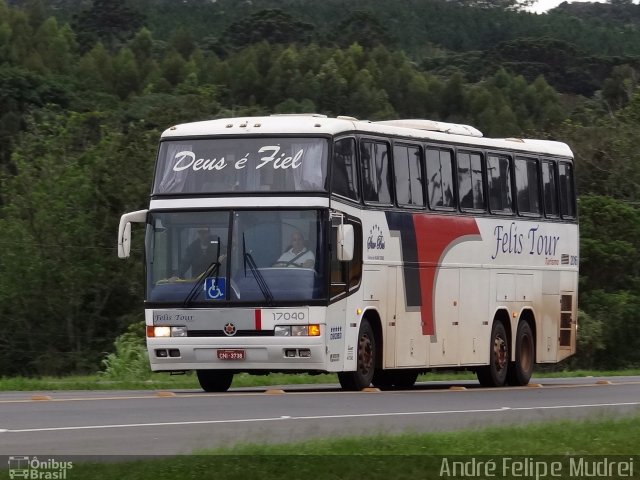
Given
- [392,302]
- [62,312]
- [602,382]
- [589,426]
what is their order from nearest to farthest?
[589,426], [392,302], [602,382], [62,312]

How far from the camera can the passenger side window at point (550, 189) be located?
28953 millimetres

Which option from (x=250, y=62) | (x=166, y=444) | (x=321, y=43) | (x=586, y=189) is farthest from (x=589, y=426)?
(x=321, y=43)

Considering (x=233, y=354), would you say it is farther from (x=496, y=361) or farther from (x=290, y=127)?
(x=496, y=361)

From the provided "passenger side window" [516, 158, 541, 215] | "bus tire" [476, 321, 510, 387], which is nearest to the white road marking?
"bus tire" [476, 321, 510, 387]

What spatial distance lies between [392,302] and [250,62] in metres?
144

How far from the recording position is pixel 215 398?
2038 centimetres

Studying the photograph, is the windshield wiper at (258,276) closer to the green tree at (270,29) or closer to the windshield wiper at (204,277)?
the windshield wiper at (204,277)

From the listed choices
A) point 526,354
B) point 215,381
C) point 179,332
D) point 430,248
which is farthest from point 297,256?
point 526,354

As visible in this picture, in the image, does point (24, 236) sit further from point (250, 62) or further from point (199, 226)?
point (250, 62)

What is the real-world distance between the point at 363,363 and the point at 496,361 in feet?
15.6

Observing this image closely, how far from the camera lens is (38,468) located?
11.1m

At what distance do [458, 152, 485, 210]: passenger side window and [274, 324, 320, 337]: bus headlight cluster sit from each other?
5170 mm

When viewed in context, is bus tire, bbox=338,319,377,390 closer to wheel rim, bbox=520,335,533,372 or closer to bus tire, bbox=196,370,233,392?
bus tire, bbox=196,370,233,392

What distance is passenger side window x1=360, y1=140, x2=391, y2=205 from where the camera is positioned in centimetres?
2328
